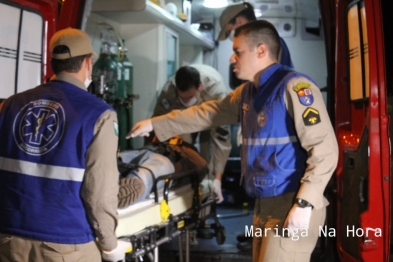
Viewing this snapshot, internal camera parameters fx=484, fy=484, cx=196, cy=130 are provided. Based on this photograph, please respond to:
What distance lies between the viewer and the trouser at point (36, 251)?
2.01 meters

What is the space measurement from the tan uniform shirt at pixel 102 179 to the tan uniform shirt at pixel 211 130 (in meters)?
2.27

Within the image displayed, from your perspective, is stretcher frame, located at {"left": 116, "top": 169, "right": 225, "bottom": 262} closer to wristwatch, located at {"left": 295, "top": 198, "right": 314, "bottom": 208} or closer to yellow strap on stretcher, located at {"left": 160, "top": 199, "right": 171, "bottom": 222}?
yellow strap on stretcher, located at {"left": 160, "top": 199, "right": 171, "bottom": 222}

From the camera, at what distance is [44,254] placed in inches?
79.1

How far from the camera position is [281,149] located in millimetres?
2369

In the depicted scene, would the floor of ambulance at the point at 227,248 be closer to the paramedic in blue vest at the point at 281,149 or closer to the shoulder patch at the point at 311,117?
the paramedic in blue vest at the point at 281,149

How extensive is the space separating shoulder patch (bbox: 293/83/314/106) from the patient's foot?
1.13m

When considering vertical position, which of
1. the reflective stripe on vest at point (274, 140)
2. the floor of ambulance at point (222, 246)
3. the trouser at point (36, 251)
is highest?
the reflective stripe on vest at point (274, 140)

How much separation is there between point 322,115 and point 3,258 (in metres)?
1.56

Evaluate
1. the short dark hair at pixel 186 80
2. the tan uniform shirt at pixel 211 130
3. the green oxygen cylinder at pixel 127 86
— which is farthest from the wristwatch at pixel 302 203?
the green oxygen cylinder at pixel 127 86

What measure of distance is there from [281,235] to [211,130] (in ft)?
7.32

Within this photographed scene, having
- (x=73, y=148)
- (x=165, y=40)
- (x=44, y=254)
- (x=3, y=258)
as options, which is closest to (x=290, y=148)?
(x=73, y=148)

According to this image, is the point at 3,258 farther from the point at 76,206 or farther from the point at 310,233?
the point at 310,233

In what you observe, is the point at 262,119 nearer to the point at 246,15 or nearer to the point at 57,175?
the point at 57,175

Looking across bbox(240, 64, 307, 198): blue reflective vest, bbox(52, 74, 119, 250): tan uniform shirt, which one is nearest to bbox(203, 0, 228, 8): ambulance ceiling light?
bbox(240, 64, 307, 198): blue reflective vest
